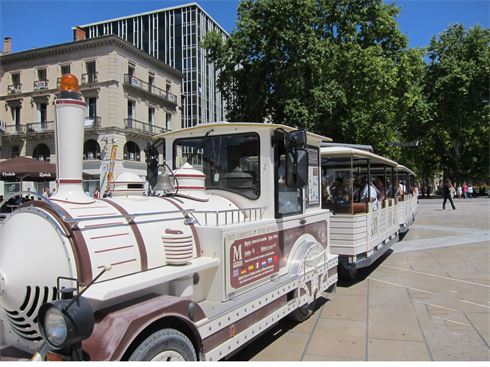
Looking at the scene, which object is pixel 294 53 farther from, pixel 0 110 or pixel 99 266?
pixel 0 110

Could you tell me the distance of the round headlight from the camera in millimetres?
1825

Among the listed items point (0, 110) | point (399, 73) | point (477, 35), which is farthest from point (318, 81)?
point (0, 110)

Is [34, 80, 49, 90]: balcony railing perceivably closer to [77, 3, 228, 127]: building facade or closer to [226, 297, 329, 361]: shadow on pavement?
[77, 3, 228, 127]: building facade

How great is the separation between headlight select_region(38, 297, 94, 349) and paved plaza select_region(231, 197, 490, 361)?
228 cm

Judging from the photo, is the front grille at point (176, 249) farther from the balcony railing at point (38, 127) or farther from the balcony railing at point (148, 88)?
the balcony railing at point (38, 127)

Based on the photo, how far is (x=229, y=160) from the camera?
4020 millimetres

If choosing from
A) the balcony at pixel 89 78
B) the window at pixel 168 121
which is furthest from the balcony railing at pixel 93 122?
the window at pixel 168 121

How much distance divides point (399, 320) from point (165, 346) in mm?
3736

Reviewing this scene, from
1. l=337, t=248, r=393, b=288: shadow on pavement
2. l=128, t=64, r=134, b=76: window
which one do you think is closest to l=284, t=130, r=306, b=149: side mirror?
l=337, t=248, r=393, b=288: shadow on pavement

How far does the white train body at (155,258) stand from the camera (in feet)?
7.25

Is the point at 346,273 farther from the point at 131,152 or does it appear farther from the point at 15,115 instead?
the point at 15,115

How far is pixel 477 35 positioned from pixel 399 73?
637 inches

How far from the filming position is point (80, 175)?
2.67 m

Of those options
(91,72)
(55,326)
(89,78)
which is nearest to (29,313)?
(55,326)
